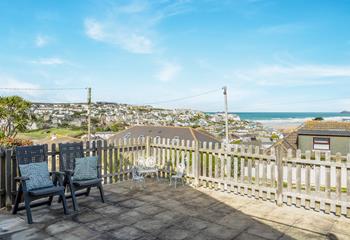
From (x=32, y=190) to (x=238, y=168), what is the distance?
4.28 m

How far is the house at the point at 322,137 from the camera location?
2388 centimetres

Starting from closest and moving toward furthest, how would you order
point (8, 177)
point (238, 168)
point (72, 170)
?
1. point (8, 177)
2. point (72, 170)
3. point (238, 168)

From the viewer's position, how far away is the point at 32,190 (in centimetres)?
432

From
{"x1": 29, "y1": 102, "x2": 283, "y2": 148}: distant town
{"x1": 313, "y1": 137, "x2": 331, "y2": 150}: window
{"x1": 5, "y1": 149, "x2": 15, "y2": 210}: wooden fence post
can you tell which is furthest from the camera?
{"x1": 313, "y1": 137, "x2": 331, "y2": 150}: window

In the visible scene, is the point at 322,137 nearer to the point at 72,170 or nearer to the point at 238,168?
the point at 238,168

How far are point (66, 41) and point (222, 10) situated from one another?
1064 cm

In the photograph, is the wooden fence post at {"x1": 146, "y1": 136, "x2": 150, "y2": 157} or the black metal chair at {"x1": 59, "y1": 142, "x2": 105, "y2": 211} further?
the wooden fence post at {"x1": 146, "y1": 136, "x2": 150, "y2": 157}

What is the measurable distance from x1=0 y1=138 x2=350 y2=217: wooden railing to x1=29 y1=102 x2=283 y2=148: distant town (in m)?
13.1

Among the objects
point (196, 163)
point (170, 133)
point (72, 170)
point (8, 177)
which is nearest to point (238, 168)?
point (196, 163)

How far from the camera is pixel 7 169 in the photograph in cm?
479

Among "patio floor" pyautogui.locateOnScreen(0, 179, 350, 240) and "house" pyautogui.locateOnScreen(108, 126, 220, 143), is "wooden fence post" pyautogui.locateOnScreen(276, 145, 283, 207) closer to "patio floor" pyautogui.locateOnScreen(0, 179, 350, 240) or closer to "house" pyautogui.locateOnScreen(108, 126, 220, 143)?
"patio floor" pyautogui.locateOnScreen(0, 179, 350, 240)

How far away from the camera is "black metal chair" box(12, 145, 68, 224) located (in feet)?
13.8

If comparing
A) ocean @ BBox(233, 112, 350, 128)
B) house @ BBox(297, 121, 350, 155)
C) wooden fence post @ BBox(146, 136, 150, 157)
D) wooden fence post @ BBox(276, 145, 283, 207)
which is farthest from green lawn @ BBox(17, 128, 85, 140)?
ocean @ BBox(233, 112, 350, 128)

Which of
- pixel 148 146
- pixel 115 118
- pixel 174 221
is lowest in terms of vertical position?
→ pixel 174 221
